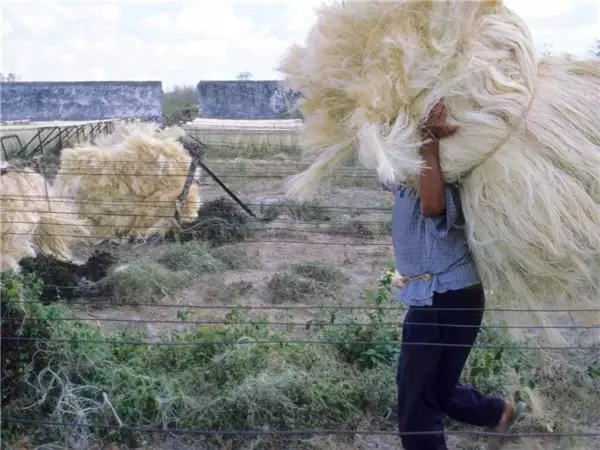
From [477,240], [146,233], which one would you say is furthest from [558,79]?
[146,233]

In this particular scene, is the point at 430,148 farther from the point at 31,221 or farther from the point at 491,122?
the point at 31,221

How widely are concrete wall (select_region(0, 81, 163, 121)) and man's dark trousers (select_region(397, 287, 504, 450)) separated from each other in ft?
66.6

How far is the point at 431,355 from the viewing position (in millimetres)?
2838

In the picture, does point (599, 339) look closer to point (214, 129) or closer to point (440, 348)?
point (440, 348)

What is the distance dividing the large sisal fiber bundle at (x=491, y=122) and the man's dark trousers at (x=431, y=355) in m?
0.24

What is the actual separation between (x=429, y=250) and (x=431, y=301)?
17 cm

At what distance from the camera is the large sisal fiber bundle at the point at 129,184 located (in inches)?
357

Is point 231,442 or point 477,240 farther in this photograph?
point 231,442

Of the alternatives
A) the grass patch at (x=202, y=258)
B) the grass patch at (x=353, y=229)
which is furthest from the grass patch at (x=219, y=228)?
the grass patch at (x=353, y=229)

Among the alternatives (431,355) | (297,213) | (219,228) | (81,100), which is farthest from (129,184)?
(81,100)

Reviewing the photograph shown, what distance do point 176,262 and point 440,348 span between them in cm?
513

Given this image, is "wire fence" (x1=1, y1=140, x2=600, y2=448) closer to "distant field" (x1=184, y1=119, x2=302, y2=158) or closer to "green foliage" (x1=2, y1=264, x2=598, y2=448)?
"green foliage" (x1=2, y1=264, x2=598, y2=448)

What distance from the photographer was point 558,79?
103 inches

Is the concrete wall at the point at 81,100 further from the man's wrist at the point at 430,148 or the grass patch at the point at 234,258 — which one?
the man's wrist at the point at 430,148
